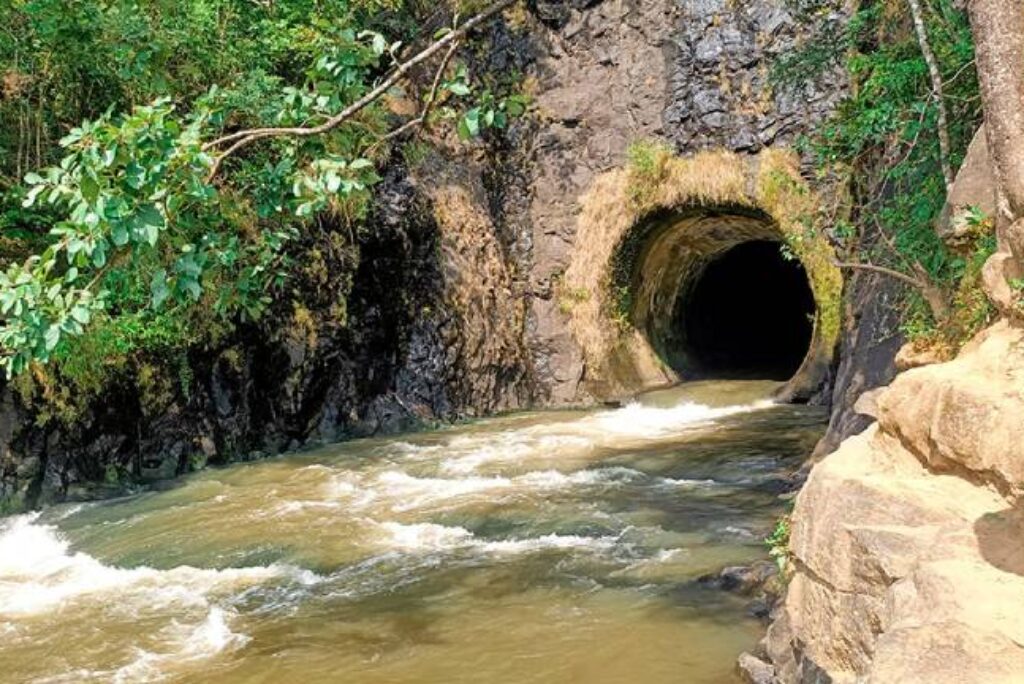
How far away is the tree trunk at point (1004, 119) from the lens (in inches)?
182

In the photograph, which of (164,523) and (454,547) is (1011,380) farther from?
(164,523)

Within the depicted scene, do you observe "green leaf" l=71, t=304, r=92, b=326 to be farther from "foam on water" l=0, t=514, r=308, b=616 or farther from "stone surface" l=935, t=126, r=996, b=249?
"stone surface" l=935, t=126, r=996, b=249

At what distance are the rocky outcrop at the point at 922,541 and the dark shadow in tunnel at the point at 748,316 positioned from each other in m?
13.8

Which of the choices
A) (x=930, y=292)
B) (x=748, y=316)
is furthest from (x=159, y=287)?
(x=748, y=316)

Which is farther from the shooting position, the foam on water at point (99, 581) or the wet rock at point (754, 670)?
the foam on water at point (99, 581)

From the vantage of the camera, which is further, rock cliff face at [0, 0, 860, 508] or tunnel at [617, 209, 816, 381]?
tunnel at [617, 209, 816, 381]

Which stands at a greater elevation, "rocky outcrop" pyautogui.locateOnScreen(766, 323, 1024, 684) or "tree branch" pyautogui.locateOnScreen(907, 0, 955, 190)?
"tree branch" pyautogui.locateOnScreen(907, 0, 955, 190)

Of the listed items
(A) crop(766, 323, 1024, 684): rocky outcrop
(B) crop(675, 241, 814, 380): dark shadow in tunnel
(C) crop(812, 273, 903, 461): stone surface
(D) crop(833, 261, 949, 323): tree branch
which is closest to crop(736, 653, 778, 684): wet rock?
(A) crop(766, 323, 1024, 684): rocky outcrop

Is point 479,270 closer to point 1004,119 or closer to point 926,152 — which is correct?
point 926,152

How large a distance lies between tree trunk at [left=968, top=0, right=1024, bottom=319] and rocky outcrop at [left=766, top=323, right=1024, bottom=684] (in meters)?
0.33

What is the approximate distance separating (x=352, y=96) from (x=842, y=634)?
3.67 metres

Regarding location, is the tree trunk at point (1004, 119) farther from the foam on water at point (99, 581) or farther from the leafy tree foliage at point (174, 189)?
the foam on water at point (99, 581)

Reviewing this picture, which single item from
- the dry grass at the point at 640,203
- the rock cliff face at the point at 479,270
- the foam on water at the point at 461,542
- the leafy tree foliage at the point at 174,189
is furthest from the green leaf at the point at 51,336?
the dry grass at the point at 640,203

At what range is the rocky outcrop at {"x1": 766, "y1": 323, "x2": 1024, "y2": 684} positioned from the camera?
10.2ft
